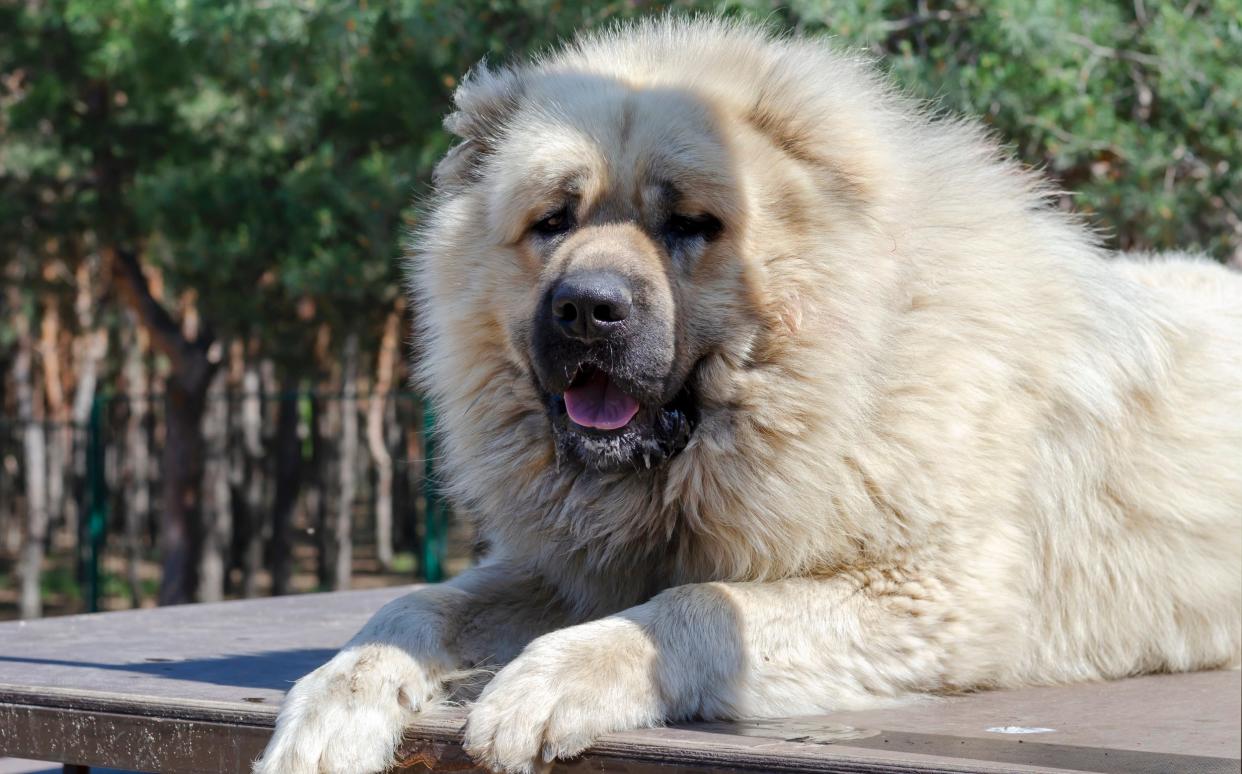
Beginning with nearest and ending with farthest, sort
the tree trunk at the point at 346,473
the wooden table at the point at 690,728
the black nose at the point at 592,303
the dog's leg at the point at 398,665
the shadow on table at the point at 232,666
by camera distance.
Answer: the wooden table at the point at 690,728
the dog's leg at the point at 398,665
the black nose at the point at 592,303
the shadow on table at the point at 232,666
the tree trunk at the point at 346,473

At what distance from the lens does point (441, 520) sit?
412 inches

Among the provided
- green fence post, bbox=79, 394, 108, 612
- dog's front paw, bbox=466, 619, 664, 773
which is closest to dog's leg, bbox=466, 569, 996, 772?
dog's front paw, bbox=466, 619, 664, 773

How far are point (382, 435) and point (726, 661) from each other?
17.1 meters

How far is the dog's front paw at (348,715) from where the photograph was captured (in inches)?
104

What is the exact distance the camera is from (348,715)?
2.72 m

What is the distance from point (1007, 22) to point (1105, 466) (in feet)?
14.9

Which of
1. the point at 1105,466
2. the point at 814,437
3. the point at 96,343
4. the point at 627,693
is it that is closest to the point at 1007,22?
the point at 1105,466

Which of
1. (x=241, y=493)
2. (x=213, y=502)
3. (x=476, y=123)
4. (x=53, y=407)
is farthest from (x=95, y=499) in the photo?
(x=53, y=407)

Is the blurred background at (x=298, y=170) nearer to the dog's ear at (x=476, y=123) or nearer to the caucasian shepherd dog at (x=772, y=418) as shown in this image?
the caucasian shepherd dog at (x=772, y=418)

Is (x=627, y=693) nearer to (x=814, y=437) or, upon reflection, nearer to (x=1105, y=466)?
(x=814, y=437)

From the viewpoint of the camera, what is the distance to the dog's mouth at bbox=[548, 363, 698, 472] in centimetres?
317

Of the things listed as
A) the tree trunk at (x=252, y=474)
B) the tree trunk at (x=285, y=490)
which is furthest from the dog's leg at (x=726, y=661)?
the tree trunk at (x=285, y=490)

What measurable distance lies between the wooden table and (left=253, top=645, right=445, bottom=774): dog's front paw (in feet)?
0.25

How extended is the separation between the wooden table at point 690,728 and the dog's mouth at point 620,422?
0.70 m
